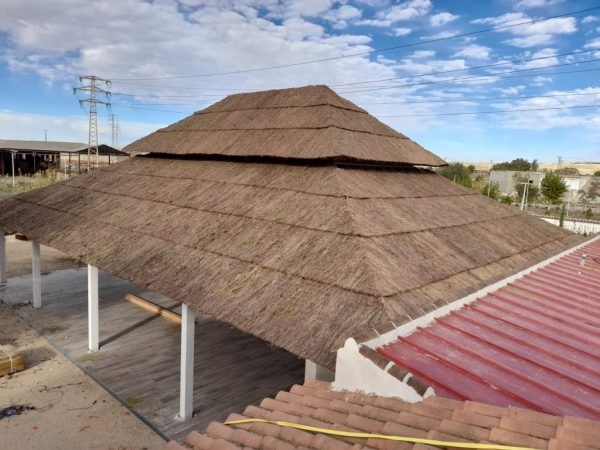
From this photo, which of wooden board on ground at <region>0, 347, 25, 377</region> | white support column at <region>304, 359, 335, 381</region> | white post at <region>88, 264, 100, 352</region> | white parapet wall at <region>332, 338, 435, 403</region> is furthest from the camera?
white post at <region>88, 264, 100, 352</region>

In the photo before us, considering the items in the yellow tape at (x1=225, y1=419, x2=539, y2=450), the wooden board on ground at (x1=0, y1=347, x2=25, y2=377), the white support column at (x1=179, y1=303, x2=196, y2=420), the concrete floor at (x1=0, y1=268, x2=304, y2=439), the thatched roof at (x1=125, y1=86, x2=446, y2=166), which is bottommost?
the concrete floor at (x1=0, y1=268, x2=304, y2=439)

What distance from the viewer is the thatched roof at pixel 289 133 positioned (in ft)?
35.5

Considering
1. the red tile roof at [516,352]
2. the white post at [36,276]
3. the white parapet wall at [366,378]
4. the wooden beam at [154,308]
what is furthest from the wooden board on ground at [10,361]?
the red tile roof at [516,352]

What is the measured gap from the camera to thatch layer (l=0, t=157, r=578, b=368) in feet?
19.6

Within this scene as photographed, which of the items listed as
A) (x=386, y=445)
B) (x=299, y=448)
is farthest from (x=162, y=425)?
(x=386, y=445)

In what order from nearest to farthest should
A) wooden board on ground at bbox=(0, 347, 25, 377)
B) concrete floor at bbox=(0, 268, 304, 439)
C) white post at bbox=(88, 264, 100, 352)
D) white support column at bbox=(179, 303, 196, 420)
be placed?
A: white support column at bbox=(179, 303, 196, 420), concrete floor at bbox=(0, 268, 304, 439), wooden board on ground at bbox=(0, 347, 25, 377), white post at bbox=(88, 264, 100, 352)

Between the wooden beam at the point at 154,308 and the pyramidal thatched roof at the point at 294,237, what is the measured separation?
164 inches


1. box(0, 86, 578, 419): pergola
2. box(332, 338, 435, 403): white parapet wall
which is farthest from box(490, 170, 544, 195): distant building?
box(332, 338, 435, 403): white parapet wall

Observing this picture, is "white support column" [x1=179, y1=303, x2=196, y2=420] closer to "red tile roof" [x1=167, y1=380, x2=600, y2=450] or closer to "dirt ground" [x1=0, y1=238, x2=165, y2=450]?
"dirt ground" [x1=0, y1=238, x2=165, y2=450]

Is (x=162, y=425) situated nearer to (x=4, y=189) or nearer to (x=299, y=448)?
(x=299, y=448)

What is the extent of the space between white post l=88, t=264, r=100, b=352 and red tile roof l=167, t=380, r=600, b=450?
8.29m

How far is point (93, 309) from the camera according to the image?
36.9ft

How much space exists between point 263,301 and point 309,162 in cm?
512

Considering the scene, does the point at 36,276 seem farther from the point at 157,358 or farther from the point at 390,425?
the point at 390,425
